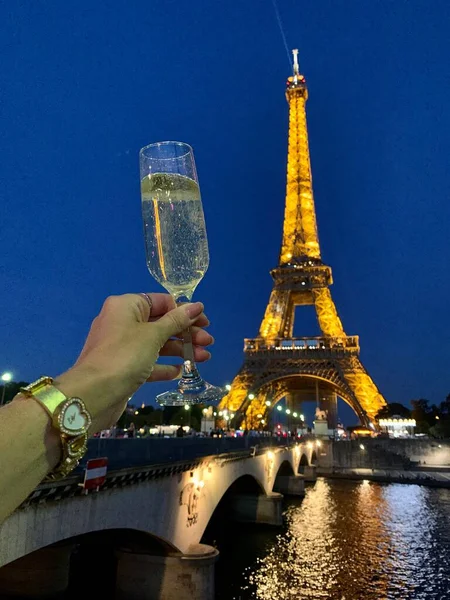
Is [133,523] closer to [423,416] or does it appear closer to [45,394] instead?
[45,394]

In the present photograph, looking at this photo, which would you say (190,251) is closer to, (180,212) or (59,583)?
(180,212)

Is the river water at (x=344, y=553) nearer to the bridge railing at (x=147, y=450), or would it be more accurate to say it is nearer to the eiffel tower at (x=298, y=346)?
the bridge railing at (x=147, y=450)

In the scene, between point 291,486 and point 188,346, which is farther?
point 291,486

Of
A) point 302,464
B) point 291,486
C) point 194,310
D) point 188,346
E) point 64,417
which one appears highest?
point 194,310

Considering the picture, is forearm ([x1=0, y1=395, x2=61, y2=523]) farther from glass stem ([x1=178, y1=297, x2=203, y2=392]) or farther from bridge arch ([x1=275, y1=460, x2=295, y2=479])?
bridge arch ([x1=275, y1=460, x2=295, y2=479])

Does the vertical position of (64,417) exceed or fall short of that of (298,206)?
it falls short

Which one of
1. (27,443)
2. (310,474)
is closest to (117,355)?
(27,443)

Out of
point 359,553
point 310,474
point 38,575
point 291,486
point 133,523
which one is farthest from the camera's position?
point 310,474
